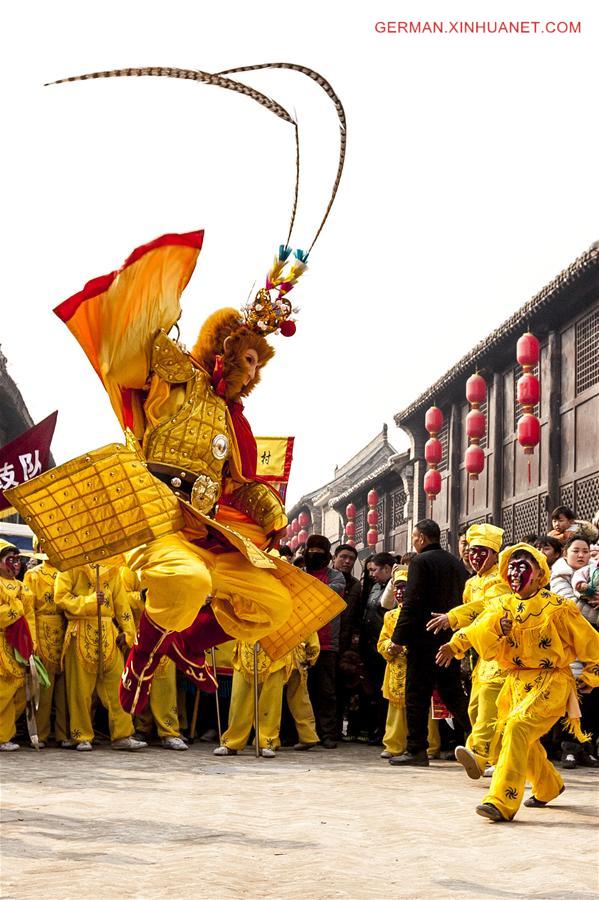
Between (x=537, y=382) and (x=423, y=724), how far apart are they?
853cm

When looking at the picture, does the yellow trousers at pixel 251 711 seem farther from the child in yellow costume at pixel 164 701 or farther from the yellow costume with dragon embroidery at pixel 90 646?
the yellow costume with dragon embroidery at pixel 90 646

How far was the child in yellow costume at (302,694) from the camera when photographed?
1023 cm

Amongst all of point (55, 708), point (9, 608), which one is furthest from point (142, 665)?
point (55, 708)

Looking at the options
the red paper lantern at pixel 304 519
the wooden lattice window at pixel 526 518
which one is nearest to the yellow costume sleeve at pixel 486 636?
the wooden lattice window at pixel 526 518

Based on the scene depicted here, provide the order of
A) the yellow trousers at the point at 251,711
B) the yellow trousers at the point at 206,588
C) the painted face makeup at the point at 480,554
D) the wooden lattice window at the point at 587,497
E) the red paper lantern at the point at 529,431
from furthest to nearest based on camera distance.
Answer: the red paper lantern at the point at 529,431, the wooden lattice window at the point at 587,497, the yellow trousers at the point at 251,711, the painted face makeup at the point at 480,554, the yellow trousers at the point at 206,588

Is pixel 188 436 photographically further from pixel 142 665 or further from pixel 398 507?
pixel 398 507

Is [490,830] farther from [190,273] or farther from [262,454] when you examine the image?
[262,454]

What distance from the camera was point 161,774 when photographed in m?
8.47

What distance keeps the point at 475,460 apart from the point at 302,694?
9671 mm

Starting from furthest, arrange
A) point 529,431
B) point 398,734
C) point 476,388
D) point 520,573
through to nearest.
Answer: point 476,388 < point 529,431 < point 398,734 < point 520,573

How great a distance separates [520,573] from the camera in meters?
6.80

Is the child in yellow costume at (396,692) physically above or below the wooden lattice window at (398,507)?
below

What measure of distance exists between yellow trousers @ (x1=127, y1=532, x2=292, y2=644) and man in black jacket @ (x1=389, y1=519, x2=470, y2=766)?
3740 millimetres

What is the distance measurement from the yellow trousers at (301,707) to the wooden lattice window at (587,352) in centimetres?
688
